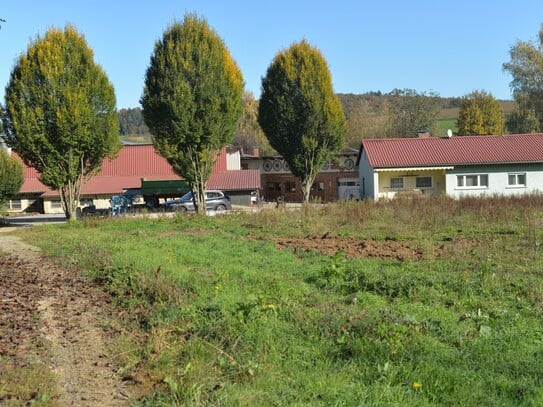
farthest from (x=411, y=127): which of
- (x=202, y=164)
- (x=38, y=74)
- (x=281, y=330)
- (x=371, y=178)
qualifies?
(x=281, y=330)

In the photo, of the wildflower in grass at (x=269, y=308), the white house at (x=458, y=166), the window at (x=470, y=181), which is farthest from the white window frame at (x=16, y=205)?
the wildflower in grass at (x=269, y=308)

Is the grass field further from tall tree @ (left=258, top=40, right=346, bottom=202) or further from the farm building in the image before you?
the farm building

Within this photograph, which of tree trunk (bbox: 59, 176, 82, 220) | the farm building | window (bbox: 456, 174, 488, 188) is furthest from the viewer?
the farm building

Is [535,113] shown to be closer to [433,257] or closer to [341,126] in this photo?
[341,126]

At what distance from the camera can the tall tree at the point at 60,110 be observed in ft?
84.8

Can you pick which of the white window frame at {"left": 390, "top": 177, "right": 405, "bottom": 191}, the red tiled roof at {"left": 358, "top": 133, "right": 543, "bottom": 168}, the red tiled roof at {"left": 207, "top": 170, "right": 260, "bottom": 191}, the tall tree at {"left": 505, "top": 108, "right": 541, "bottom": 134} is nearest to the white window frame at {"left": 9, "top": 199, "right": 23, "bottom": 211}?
the red tiled roof at {"left": 207, "top": 170, "right": 260, "bottom": 191}

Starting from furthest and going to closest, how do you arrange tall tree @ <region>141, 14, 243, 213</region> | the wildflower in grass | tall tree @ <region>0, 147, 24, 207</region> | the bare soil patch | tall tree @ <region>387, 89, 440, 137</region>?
tall tree @ <region>387, 89, 440, 137</region>
tall tree @ <region>0, 147, 24, 207</region>
tall tree @ <region>141, 14, 243, 213</region>
the bare soil patch
the wildflower in grass

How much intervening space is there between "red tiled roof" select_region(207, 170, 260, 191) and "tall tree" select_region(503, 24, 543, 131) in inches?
1108

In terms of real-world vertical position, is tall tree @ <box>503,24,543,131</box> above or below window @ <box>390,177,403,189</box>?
above

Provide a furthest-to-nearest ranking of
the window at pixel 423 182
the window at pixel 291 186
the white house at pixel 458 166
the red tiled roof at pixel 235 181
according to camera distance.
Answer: the window at pixel 291 186 < the red tiled roof at pixel 235 181 < the window at pixel 423 182 < the white house at pixel 458 166

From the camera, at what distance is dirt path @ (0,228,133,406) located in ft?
15.9

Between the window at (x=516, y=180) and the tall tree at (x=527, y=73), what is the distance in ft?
61.0

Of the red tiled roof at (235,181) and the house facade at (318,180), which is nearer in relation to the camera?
the red tiled roof at (235,181)

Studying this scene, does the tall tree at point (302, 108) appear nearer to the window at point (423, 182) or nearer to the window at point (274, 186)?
the window at point (423, 182)
